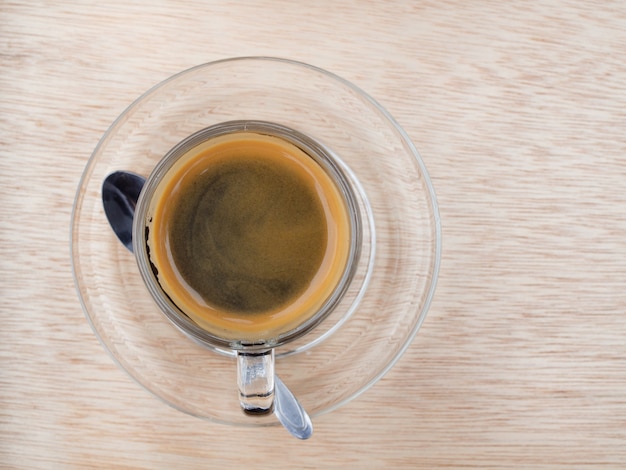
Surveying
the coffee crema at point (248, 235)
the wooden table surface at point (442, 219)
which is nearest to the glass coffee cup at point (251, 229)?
the coffee crema at point (248, 235)

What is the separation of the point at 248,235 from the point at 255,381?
0.18m

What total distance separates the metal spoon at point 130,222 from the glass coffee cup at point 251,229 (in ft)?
0.08

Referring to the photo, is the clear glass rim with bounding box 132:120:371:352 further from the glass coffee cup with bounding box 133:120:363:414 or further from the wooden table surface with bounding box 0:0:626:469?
the wooden table surface with bounding box 0:0:626:469

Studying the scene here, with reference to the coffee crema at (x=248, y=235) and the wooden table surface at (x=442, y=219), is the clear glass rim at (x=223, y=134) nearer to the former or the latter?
the coffee crema at (x=248, y=235)

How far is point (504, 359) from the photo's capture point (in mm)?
851

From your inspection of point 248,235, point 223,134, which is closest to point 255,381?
point 248,235

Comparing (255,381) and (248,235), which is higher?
(248,235)

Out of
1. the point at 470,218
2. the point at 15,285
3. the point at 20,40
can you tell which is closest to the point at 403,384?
the point at 470,218

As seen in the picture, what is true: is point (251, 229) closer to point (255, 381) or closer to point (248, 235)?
point (248, 235)

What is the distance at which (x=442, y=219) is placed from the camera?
2.77 ft

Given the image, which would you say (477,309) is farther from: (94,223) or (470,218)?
(94,223)

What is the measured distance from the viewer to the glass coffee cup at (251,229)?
79cm

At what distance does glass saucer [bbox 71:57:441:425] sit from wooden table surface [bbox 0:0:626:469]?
7cm

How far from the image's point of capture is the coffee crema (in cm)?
80
